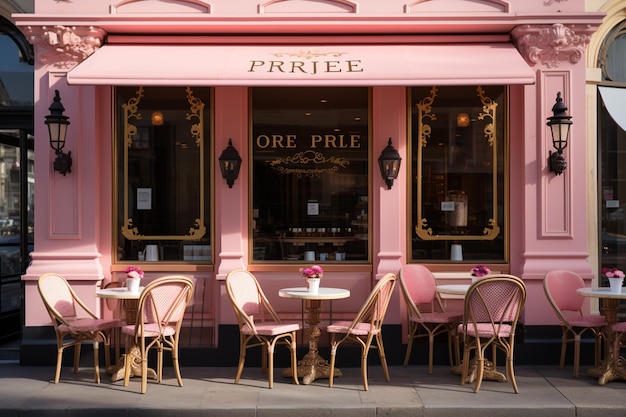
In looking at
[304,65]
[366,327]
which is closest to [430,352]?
[366,327]

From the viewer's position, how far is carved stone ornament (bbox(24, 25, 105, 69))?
7746mm

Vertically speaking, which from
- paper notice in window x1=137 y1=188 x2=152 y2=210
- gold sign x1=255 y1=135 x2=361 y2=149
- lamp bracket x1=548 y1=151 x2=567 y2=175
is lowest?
paper notice in window x1=137 y1=188 x2=152 y2=210

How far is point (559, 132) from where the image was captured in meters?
7.61

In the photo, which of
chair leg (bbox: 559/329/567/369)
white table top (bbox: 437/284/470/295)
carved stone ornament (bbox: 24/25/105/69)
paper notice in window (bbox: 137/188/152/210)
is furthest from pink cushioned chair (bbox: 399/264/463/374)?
carved stone ornament (bbox: 24/25/105/69)

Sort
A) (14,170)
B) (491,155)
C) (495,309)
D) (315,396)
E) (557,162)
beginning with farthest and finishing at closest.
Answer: (14,170) → (491,155) → (557,162) → (495,309) → (315,396)

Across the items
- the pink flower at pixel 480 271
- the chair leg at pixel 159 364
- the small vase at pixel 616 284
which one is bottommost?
the chair leg at pixel 159 364

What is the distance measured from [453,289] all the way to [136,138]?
3.80 metres

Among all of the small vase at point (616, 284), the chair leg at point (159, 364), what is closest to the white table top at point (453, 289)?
the small vase at point (616, 284)

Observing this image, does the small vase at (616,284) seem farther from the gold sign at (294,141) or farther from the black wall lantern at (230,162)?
the black wall lantern at (230,162)

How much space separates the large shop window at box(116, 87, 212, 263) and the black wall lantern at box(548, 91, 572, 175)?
3.68 m

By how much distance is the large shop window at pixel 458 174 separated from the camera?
807 cm

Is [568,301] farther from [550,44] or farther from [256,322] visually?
[256,322]

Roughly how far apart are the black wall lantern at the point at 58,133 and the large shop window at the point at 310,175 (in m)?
1.97

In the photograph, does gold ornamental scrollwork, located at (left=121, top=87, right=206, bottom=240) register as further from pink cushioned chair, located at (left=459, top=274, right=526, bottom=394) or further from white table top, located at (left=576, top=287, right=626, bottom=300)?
white table top, located at (left=576, top=287, right=626, bottom=300)
